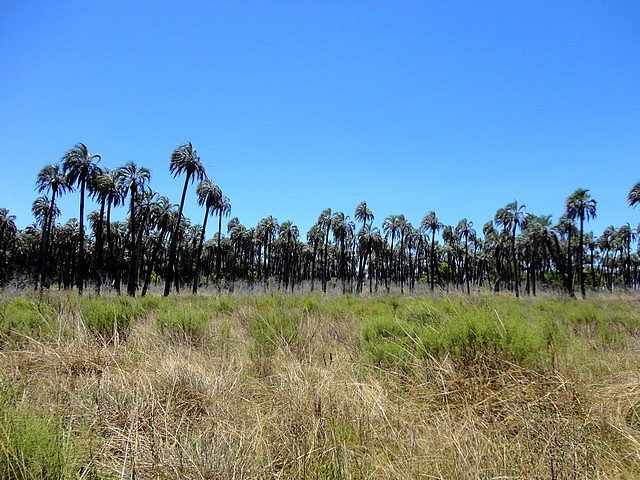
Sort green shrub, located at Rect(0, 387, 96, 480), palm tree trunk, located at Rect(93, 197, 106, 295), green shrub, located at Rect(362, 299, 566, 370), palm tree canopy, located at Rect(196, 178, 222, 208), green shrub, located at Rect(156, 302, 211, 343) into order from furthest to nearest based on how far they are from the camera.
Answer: palm tree canopy, located at Rect(196, 178, 222, 208) < palm tree trunk, located at Rect(93, 197, 106, 295) < green shrub, located at Rect(156, 302, 211, 343) < green shrub, located at Rect(362, 299, 566, 370) < green shrub, located at Rect(0, 387, 96, 480)

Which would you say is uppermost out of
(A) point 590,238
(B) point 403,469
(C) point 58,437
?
(A) point 590,238

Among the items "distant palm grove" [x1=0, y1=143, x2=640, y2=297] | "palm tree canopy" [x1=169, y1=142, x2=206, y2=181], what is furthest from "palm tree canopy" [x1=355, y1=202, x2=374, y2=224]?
"palm tree canopy" [x1=169, y1=142, x2=206, y2=181]

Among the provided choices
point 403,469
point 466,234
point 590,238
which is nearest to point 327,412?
point 403,469

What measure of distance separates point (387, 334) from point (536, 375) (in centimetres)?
259

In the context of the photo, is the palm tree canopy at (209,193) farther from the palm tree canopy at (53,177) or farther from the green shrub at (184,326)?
the green shrub at (184,326)

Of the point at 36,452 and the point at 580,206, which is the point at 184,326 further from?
the point at 580,206

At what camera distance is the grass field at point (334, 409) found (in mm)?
2385

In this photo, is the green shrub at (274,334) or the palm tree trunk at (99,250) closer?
the green shrub at (274,334)

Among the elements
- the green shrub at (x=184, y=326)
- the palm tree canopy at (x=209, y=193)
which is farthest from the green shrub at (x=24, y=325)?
the palm tree canopy at (x=209, y=193)

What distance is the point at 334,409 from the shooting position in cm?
330

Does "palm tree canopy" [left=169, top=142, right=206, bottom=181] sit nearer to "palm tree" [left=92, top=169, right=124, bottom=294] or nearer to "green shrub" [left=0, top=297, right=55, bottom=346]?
"palm tree" [left=92, top=169, right=124, bottom=294]

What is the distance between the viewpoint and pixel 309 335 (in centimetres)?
623

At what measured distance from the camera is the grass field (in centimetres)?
238

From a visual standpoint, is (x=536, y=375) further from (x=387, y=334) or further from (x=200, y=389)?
(x=200, y=389)
